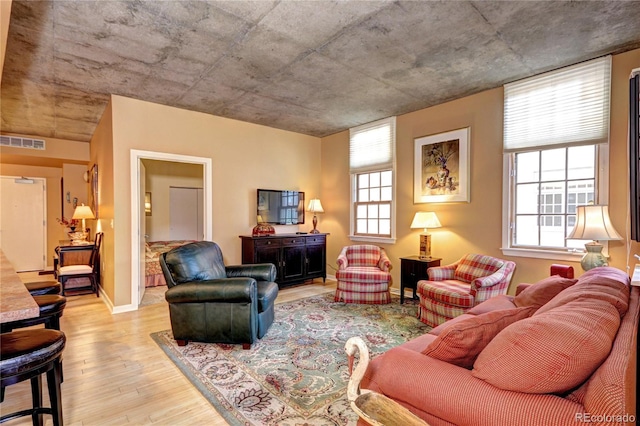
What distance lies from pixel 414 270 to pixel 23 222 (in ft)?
27.5

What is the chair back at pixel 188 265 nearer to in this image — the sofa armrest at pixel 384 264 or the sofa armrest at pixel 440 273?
the sofa armrest at pixel 384 264

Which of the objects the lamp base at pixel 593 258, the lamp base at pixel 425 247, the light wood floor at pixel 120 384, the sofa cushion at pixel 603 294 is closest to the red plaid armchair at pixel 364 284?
the lamp base at pixel 425 247

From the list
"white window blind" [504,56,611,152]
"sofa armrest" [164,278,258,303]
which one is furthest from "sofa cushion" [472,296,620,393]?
"white window blind" [504,56,611,152]

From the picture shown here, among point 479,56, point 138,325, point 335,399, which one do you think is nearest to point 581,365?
point 335,399

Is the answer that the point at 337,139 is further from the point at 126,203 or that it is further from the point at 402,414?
the point at 402,414

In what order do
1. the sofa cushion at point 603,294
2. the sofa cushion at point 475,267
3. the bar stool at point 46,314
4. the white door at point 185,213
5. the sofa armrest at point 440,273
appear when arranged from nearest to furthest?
the sofa cushion at point 603,294 → the bar stool at point 46,314 → the sofa cushion at point 475,267 → the sofa armrest at point 440,273 → the white door at point 185,213

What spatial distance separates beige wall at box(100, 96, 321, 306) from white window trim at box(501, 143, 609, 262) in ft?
11.2

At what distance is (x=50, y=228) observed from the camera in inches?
285

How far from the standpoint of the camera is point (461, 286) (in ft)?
11.3

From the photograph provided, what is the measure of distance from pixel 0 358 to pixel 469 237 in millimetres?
4373

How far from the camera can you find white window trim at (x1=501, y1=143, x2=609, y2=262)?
307 centimetres

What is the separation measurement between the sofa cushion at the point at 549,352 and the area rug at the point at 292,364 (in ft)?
3.75

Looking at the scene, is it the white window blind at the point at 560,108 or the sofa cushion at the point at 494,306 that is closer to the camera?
the sofa cushion at the point at 494,306

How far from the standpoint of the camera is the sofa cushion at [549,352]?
99 centimetres
